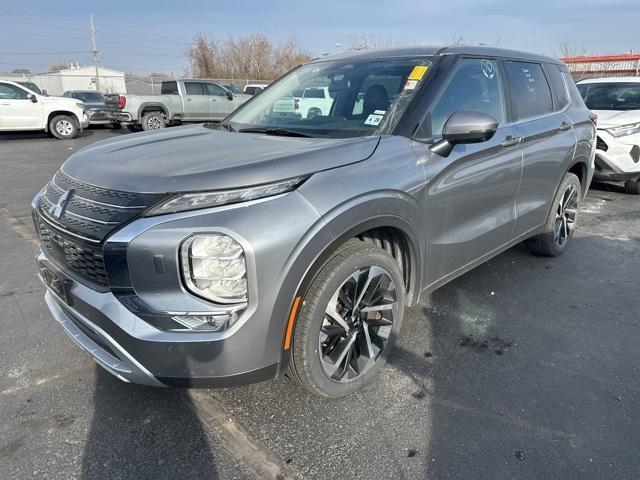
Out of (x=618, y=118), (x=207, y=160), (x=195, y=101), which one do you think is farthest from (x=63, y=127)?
(x=207, y=160)

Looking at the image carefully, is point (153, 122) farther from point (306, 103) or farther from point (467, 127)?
point (467, 127)

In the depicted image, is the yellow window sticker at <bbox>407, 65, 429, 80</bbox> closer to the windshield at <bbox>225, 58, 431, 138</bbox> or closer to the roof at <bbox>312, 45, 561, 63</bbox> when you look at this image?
the windshield at <bbox>225, 58, 431, 138</bbox>

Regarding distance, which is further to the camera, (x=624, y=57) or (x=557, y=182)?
(x=624, y=57)

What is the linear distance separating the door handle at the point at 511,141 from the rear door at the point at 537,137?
0.34ft

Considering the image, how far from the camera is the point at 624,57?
19672mm

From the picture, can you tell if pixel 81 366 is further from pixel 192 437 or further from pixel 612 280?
pixel 612 280

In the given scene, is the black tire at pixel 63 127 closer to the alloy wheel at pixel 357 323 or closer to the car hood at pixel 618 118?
the car hood at pixel 618 118

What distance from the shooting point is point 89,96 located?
19.4 meters

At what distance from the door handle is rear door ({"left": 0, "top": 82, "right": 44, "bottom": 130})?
14.6 meters

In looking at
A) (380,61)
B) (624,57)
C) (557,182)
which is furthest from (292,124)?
(624,57)

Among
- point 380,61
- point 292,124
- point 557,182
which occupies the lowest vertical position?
point 557,182

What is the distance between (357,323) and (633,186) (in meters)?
6.94

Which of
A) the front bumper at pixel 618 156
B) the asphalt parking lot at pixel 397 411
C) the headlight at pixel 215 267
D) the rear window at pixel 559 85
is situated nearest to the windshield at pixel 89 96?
the asphalt parking lot at pixel 397 411

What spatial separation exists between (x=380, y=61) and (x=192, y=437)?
2.56m
